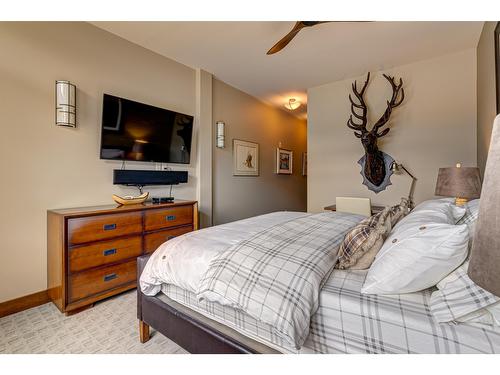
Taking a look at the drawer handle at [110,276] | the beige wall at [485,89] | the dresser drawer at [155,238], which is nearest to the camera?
the beige wall at [485,89]

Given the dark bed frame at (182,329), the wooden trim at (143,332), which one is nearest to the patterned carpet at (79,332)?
the wooden trim at (143,332)

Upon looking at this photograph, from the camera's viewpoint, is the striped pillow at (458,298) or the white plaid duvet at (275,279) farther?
the white plaid duvet at (275,279)

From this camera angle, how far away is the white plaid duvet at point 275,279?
905 mm

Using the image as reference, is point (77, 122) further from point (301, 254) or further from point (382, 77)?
point (382, 77)

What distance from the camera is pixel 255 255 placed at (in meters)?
1.15

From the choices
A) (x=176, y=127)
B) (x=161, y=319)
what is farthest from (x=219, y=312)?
(x=176, y=127)

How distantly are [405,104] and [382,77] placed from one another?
519mm

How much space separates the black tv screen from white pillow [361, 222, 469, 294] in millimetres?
2583

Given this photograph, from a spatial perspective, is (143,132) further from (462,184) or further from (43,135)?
(462,184)

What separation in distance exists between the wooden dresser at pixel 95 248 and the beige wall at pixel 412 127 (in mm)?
2773

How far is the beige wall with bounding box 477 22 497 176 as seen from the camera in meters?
2.01

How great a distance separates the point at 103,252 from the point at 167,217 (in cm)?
69

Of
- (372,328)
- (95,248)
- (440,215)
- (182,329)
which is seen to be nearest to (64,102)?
(95,248)

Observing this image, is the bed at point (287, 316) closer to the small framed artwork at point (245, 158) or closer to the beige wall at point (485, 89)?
the beige wall at point (485, 89)
